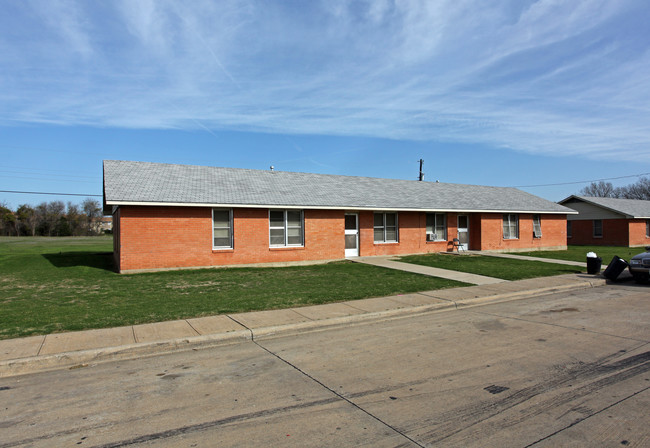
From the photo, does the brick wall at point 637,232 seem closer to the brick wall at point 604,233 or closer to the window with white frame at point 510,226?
the brick wall at point 604,233

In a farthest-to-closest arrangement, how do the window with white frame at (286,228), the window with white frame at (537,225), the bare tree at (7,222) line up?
the bare tree at (7,222)
the window with white frame at (537,225)
the window with white frame at (286,228)

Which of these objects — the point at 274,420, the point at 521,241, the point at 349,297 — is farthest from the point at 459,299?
the point at 521,241

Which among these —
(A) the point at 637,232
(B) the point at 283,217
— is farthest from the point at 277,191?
(A) the point at 637,232

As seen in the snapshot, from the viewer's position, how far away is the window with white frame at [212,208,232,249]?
58.9 feet

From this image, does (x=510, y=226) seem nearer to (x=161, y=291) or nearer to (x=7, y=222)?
(x=161, y=291)

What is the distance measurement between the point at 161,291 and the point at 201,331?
16.3 ft

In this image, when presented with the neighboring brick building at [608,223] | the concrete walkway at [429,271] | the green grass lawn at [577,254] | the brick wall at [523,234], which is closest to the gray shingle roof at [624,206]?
the neighboring brick building at [608,223]

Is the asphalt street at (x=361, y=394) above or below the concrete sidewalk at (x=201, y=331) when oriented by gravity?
below

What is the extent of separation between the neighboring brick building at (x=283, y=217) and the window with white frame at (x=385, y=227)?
0.05 metres

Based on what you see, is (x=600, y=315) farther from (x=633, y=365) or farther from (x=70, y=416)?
(x=70, y=416)

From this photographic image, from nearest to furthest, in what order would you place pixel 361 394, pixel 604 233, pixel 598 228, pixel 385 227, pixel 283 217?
1. pixel 361 394
2. pixel 283 217
3. pixel 385 227
4. pixel 604 233
5. pixel 598 228

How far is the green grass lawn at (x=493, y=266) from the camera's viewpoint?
53.0ft

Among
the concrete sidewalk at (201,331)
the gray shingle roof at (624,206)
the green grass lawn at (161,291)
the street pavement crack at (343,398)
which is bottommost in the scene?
the street pavement crack at (343,398)

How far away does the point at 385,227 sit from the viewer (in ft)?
74.6
